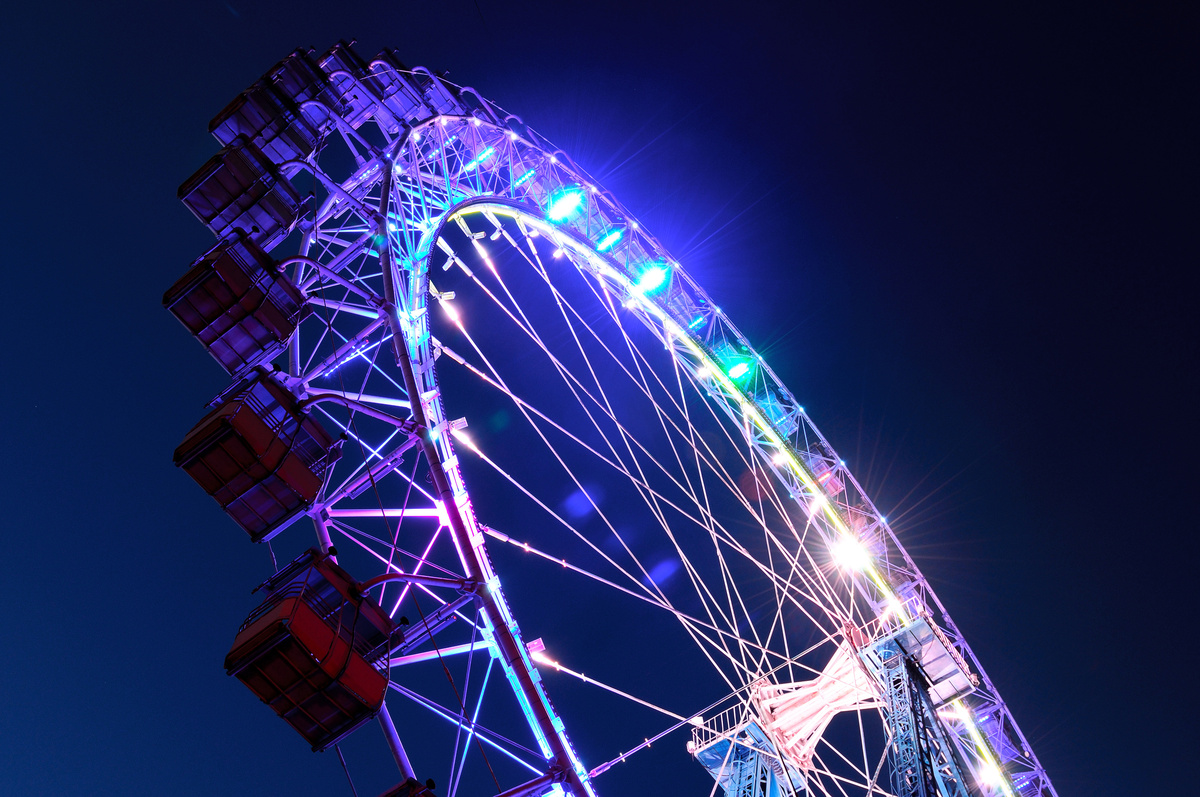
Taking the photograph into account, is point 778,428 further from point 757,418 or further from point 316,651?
point 316,651

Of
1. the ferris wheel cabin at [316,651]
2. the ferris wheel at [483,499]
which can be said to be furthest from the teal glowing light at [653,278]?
the ferris wheel cabin at [316,651]

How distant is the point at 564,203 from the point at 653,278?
3340mm

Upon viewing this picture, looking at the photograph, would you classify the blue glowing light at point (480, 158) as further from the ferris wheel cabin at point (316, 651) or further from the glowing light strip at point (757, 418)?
the ferris wheel cabin at point (316, 651)

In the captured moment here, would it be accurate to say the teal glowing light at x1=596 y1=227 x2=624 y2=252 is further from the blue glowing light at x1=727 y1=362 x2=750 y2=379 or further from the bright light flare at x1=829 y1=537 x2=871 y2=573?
the bright light flare at x1=829 y1=537 x2=871 y2=573

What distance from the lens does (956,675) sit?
21062 mm

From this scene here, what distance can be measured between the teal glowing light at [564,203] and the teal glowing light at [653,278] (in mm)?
2758

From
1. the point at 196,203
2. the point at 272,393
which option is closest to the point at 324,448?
the point at 272,393

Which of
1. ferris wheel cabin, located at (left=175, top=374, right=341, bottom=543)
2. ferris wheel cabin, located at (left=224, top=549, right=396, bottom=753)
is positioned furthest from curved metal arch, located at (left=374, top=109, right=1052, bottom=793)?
ferris wheel cabin, located at (left=224, top=549, right=396, bottom=753)

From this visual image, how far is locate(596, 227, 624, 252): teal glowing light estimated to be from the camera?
915 inches

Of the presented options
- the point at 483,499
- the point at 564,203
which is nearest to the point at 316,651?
the point at 564,203

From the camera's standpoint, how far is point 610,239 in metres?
23.4

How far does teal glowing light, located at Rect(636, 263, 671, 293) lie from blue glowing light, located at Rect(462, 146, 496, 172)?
570cm

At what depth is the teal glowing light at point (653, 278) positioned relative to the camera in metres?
23.7

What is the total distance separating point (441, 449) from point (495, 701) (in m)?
27.5
